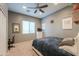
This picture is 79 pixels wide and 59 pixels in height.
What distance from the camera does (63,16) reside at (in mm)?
1731

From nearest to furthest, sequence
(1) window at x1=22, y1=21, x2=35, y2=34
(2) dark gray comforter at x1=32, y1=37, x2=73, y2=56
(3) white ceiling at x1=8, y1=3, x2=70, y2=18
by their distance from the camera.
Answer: (2) dark gray comforter at x1=32, y1=37, x2=73, y2=56 → (3) white ceiling at x1=8, y1=3, x2=70, y2=18 → (1) window at x1=22, y1=21, x2=35, y2=34

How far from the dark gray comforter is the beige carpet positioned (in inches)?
4.5

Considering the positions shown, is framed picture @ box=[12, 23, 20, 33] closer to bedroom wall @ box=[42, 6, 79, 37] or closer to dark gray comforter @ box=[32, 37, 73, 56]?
dark gray comforter @ box=[32, 37, 73, 56]

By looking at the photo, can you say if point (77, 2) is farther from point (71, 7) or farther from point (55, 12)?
point (55, 12)

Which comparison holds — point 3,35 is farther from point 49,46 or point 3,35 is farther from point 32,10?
point 49,46

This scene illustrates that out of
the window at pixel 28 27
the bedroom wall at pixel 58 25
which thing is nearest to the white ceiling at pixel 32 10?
the bedroom wall at pixel 58 25

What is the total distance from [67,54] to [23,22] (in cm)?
98

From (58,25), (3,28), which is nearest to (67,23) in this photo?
(58,25)

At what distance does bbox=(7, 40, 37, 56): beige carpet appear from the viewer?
5.39 feet

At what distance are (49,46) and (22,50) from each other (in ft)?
1.62

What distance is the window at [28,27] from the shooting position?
1.80 metres

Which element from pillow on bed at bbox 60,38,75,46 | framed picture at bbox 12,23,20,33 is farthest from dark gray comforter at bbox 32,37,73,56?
framed picture at bbox 12,23,20,33

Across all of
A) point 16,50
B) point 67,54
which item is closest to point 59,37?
point 67,54

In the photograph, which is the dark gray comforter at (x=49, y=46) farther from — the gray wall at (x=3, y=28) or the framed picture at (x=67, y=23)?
the gray wall at (x=3, y=28)
